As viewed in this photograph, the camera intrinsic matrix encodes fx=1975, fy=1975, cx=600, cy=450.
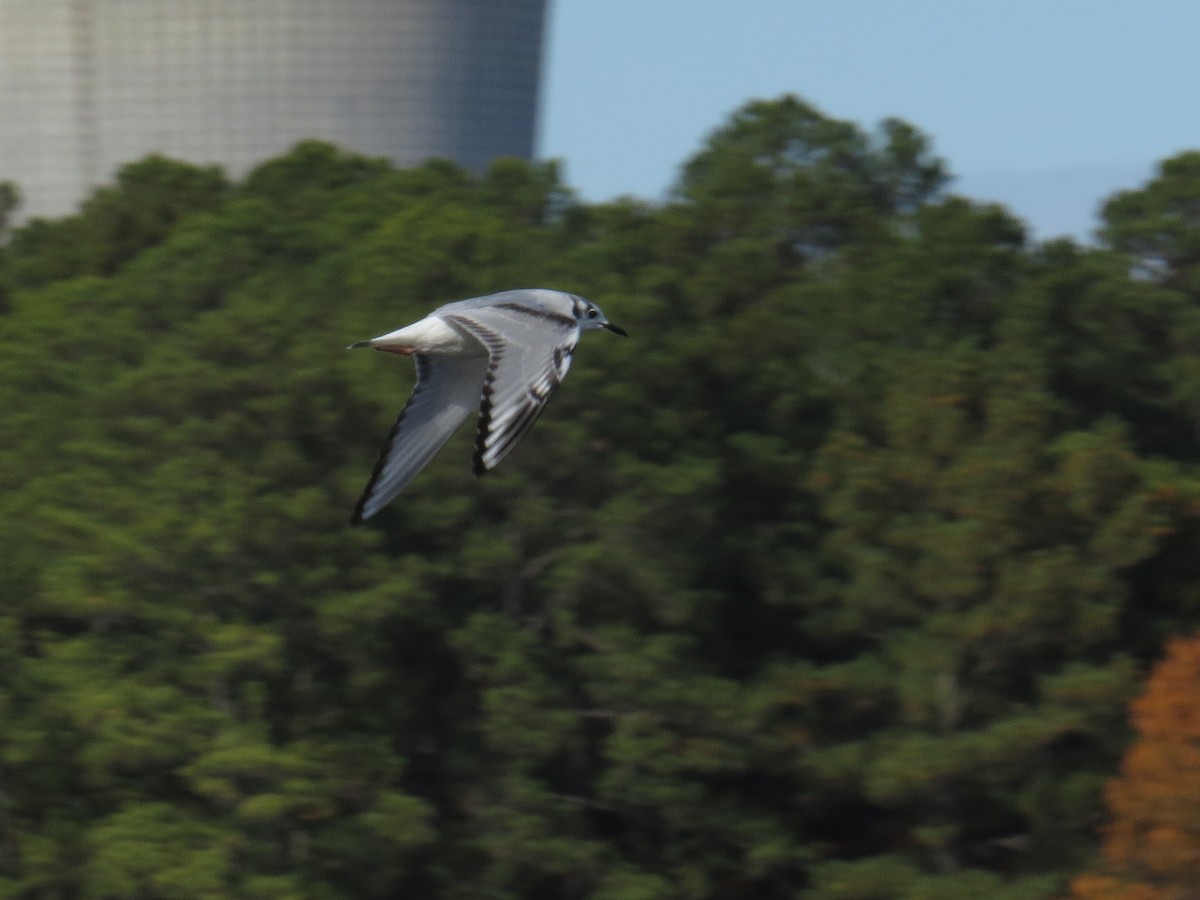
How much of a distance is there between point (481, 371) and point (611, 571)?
12167 mm

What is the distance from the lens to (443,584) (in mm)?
21844

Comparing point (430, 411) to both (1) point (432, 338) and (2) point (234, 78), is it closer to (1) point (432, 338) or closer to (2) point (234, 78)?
(1) point (432, 338)

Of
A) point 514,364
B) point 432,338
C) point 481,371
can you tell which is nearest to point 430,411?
point 481,371

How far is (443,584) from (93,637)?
387cm

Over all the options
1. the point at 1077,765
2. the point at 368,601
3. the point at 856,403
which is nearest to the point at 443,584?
the point at 368,601

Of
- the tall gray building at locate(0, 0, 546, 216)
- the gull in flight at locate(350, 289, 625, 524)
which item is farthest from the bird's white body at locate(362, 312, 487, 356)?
the tall gray building at locate(0, 0, 546, 216)

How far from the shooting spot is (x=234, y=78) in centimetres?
6162

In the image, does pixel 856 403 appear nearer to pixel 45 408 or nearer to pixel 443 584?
pixel 443 584

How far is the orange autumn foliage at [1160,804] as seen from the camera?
1864 centimetres

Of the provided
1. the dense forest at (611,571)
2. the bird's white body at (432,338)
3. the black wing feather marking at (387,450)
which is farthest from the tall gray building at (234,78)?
the bird's white body at (432,338)

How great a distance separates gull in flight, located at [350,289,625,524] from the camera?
7414 mm

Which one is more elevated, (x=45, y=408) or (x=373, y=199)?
(x=373, y=199)

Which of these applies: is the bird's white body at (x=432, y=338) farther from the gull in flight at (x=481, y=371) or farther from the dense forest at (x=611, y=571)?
the dense forest at (x=611, y=571)

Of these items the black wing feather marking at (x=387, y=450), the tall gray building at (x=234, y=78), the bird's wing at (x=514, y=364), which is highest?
the bird's wing at (x=514, y=364)
